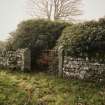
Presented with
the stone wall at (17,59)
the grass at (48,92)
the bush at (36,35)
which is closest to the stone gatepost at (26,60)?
the stone wall at (17,59)

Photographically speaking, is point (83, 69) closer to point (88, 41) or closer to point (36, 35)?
point (88, 41)

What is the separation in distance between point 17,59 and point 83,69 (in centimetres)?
412

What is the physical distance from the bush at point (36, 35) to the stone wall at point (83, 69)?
2.66 meters

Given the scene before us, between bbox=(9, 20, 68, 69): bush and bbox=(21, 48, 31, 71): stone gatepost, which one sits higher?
bbox=(9, 20, 68, 69): bush

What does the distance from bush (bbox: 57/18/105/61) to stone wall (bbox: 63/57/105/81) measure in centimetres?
31

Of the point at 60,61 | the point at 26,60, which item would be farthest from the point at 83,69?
the point at 26,60

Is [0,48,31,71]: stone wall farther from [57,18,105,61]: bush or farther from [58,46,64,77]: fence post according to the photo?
[57,18,105,61]: bush

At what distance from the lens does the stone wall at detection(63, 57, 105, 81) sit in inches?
378

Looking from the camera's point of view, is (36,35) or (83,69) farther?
(36,35)

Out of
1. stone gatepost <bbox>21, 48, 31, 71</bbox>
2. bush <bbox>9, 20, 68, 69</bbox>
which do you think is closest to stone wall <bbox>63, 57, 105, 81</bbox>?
stone gatepost <bbox>21, 48, 31, 71</bbox>

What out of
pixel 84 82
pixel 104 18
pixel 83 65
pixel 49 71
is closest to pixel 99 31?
pixel 104 18

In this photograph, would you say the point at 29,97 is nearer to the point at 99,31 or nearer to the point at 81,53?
the point at 81,53

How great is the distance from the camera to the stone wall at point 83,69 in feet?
31.5

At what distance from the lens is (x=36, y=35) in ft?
44.5
